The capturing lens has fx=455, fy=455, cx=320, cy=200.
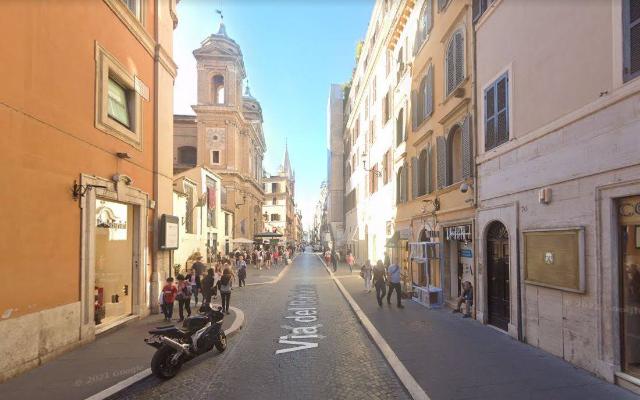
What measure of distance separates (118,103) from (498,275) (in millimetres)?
10559

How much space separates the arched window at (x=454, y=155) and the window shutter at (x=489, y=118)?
231 cm

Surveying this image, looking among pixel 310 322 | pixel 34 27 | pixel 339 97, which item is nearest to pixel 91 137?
pixel 34 27

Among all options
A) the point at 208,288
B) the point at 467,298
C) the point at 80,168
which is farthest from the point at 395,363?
the point at 80,168

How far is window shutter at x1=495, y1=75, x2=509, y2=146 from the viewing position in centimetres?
1033

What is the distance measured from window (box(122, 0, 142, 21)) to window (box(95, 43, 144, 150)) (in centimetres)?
180

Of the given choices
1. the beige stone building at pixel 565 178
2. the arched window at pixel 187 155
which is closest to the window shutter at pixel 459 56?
the beige stone building at pixel 565 178

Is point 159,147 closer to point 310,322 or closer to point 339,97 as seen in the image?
point 310,322

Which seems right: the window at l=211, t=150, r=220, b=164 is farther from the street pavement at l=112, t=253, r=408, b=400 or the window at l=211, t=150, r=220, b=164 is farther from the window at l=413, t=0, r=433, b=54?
the street pavement at l=112, t=253, r=408, b=400

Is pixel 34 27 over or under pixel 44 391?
over

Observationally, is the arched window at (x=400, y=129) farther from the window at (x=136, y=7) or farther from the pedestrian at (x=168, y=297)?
the pedestrian at (x=168, y=297)

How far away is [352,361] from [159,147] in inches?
355

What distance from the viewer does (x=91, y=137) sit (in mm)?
9961

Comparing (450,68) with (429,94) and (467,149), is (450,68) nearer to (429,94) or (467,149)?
(429,94)

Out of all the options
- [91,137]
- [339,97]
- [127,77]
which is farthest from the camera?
[339,97]
